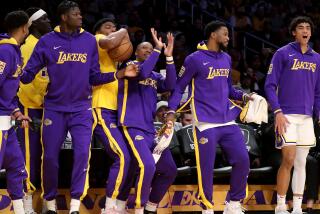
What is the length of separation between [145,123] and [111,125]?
34cm

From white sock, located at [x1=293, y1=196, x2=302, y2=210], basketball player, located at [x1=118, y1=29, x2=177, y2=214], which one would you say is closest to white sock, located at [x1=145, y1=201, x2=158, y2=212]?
basketball player, located at [x1=118, y1=29, x2=177, y2=214]

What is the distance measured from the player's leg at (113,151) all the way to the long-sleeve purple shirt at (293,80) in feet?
5.69

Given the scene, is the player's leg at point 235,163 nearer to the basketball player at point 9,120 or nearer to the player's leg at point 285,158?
the player's leg at point 285,158

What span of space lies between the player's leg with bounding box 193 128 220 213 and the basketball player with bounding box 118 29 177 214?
0.29m

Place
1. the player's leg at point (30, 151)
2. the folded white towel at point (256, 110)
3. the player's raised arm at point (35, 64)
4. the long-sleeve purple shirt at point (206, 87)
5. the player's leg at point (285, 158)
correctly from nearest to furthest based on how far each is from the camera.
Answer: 1. the player's raised arm at point (35, 64)
2. the player's leg at point (30, 151)
3. the long-sleeve purple shirt at point (206, 87)
4. the folded white towel at point (256, 110)
5. the player's leg at point (285, 158)

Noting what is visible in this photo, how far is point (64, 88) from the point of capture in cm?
778

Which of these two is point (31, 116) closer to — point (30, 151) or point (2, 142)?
point (30, 151)

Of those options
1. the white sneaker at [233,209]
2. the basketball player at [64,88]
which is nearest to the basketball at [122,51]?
the basketball player at [64,88]

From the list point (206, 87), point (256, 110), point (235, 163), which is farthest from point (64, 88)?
point (256, 110)

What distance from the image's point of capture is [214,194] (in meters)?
9.17

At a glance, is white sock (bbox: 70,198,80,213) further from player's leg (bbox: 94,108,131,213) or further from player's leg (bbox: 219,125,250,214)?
player's leg (bbox: 219,125,250,214)

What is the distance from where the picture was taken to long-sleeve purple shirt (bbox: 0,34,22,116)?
23.9 ft

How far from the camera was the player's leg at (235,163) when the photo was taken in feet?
27.0

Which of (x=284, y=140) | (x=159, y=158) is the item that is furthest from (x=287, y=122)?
(x=159, y=158)
